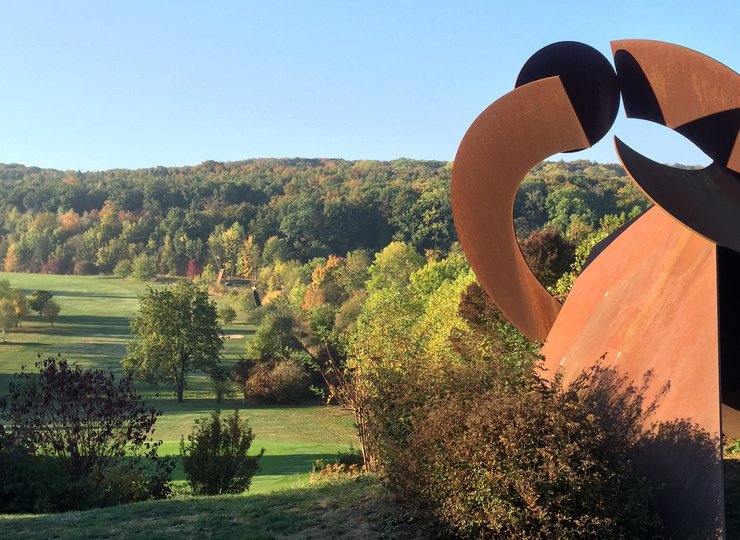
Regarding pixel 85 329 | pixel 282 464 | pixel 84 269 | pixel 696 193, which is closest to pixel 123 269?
pixel 84 269

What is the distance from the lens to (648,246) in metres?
9.29

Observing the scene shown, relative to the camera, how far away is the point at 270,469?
2075 cm

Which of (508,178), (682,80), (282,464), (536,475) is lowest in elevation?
(282,464)

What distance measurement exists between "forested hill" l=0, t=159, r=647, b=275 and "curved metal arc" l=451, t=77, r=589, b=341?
50215 millimetres

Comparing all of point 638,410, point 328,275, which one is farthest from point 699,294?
point 328,275

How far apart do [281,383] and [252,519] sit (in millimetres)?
33085

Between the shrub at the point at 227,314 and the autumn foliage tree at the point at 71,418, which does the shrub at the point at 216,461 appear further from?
the shrub at the point at 227,314

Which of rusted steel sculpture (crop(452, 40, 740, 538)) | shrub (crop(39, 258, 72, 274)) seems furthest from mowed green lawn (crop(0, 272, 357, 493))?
rusted steel sculpture (crop(452, 40, 740, 538))

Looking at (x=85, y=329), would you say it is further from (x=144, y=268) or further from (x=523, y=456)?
(x=523, y=456)

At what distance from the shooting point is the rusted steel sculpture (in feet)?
23.1

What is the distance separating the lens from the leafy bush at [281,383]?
41.8 m

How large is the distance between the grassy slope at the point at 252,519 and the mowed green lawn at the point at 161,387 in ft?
6.69

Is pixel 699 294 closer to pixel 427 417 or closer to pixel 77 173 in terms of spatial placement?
pixel 427 417

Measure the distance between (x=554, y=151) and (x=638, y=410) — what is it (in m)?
3.46
